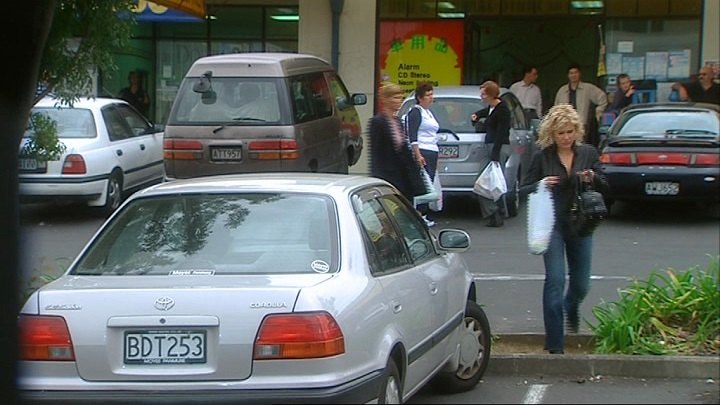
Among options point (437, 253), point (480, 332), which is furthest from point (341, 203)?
point (480, 332)

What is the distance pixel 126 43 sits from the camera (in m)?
7.28

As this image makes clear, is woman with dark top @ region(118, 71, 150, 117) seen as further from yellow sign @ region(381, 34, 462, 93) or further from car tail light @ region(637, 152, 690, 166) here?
car tail light @ region(637, 152, 690, 166)

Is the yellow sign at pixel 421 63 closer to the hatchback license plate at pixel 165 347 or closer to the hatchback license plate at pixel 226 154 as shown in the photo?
the hatchback license plate at pixel 226 154

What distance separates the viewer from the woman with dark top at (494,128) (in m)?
12.5

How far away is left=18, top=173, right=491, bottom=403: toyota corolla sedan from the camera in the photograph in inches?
174

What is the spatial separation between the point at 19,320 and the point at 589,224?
16.7 feet

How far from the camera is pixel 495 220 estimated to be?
1296cm

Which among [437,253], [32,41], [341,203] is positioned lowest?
[437,253]

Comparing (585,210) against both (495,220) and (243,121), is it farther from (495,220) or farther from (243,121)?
(243,121)

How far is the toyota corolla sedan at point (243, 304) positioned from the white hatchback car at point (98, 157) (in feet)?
25.5

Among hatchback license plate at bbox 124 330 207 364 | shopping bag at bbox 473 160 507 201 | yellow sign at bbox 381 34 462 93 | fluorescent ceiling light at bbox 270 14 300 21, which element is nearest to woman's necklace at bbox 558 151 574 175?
hatchback license plate at bbox 124 330 207 364

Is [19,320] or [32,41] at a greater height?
[32,41]

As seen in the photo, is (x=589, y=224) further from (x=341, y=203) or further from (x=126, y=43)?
(x=126, y=43)

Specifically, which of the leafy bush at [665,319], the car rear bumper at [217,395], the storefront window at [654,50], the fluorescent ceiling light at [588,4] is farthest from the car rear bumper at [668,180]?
the car rear bumper at [217,395]
